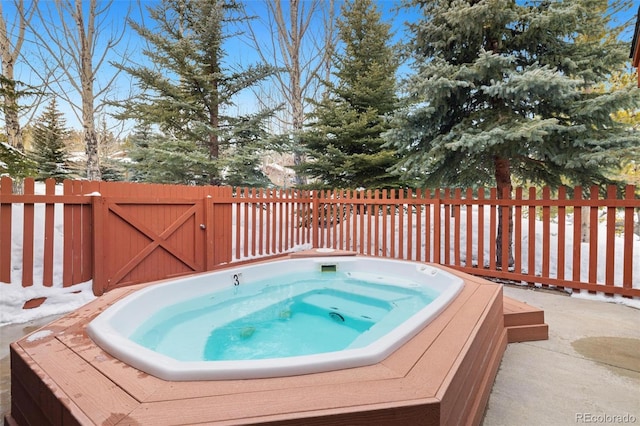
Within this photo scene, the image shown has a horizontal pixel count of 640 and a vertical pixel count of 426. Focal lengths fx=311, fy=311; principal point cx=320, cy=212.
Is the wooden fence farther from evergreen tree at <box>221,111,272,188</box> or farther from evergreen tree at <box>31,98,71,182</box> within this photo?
evergreen tree at <box>31,98,71,182</box>

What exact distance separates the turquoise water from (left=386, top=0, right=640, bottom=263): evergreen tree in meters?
2.30

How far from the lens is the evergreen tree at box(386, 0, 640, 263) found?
3.82 m

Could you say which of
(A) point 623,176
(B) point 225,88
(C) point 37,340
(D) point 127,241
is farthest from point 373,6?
(C) point 37,340

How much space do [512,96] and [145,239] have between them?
16.7 feet

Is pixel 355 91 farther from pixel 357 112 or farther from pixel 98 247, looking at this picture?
pixel 98 247

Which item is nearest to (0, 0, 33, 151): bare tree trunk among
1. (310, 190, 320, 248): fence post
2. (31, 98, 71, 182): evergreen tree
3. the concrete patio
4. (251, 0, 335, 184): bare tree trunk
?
(31, 98, 71, 182): evergreen tree

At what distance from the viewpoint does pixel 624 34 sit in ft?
20.7

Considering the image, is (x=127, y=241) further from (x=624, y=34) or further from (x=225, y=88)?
(x=624, y=34)

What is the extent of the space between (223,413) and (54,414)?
23.6 inches

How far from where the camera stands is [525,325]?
239 centimetres

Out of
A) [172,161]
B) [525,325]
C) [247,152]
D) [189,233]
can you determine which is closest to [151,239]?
[189,233]

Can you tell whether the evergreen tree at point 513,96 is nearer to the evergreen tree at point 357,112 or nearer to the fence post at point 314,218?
the fence post at point 314,218

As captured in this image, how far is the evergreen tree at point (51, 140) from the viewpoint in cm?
1115

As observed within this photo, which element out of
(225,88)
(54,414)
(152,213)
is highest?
(225,88)
